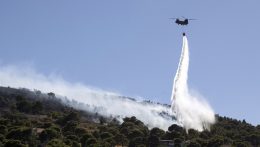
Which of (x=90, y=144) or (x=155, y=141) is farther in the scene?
(x=155, y=141)

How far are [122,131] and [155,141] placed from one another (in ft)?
73.2

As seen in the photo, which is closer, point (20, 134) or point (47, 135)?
point (20, 134)

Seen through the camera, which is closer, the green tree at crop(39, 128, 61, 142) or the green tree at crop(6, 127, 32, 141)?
the green tree at crop(6, 127, 32, 141)

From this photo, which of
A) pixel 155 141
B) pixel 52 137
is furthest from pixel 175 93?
pixel 52 137

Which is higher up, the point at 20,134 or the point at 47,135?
the point at 47,135

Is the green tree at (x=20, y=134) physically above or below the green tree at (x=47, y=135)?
below

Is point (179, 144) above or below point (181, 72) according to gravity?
below

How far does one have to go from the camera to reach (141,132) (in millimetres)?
183000

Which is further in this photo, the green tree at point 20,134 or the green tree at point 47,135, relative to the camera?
the green tree at point 47,135

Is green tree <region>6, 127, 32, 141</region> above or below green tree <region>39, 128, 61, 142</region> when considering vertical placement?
below

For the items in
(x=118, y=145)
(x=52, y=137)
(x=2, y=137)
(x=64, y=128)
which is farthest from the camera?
(x=64, y=128)

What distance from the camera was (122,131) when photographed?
191375mm

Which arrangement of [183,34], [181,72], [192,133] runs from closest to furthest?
[183,34] < [181,72] < [192,133]

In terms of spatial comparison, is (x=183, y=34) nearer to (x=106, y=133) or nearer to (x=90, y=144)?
(x=90, y=144)
